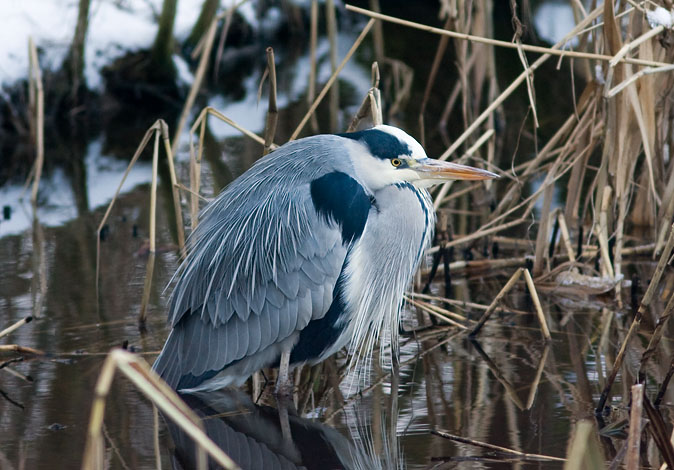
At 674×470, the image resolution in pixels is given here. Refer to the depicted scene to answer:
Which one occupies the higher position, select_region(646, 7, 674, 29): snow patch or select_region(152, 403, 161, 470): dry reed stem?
select_region(646, 7, 674, 29): snow patch

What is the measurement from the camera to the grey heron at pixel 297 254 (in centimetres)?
341

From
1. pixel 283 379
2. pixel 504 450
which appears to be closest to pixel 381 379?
pixel 283 379

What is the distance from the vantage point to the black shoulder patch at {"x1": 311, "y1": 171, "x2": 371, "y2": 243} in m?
3.35

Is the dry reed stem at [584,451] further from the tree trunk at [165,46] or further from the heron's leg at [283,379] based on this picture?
the tree trunk at [165,46]

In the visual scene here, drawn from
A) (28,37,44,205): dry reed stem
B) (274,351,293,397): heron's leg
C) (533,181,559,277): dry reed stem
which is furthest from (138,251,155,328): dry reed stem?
(28,37,44,205): dry reed stem

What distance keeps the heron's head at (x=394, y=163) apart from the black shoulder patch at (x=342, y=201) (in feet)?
0.31

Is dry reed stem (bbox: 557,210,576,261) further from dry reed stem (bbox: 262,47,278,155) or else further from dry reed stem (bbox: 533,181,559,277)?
dry reed stem (bbox: 262,47,278,155)

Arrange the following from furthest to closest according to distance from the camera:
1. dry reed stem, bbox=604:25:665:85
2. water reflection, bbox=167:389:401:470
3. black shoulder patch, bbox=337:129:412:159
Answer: black shoulder patch, bbox=337:129:412:159, dry reed stem, bbox=604:25:665:85, water reflection, bbox=167:389:401:470

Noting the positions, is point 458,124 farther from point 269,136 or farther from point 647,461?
point 647,461

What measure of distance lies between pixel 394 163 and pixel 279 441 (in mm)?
1072

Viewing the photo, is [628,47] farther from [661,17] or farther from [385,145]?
[385,145]

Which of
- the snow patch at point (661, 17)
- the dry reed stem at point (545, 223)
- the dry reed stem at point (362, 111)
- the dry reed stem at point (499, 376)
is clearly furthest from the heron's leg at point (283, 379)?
the snow patch at point (661, 17)

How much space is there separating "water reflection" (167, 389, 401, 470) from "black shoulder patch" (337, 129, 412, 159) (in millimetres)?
964

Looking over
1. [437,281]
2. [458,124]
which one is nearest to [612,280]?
[437,281]
